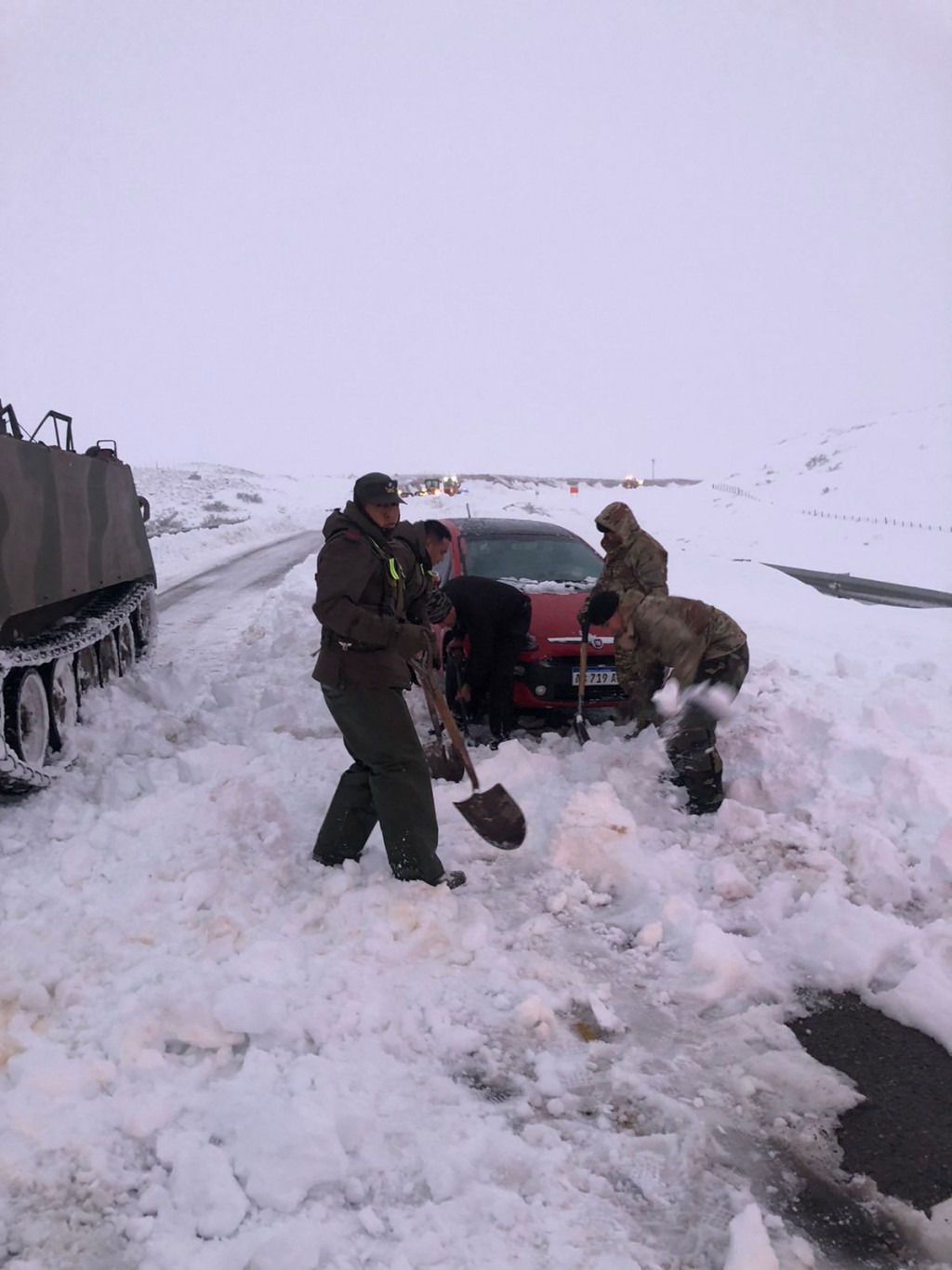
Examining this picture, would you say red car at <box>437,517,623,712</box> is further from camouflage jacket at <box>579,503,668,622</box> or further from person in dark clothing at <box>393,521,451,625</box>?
person in dark clothing at <box>393,521,451,625</box>

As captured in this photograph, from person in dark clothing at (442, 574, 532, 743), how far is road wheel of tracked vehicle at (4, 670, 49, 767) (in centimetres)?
279

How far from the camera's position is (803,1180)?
2.55m

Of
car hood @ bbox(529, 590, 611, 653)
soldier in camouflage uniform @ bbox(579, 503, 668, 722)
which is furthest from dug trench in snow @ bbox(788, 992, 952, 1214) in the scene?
car hood @ bbox(529, 590, 611, 653)

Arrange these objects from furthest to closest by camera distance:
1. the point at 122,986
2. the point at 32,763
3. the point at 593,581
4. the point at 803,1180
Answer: the point at 593,581 → the point at 32,763 → the point at 122,986 → the point at 803,1180

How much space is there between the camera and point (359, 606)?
3.86m

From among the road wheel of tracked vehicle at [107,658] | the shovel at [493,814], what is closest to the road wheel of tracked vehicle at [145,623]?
the road wheel of tracked vehicle at [107,658]

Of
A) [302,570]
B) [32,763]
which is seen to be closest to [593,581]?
[32,763]

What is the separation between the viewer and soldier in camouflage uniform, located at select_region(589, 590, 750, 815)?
16.2 ft

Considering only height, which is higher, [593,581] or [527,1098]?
[593,581]

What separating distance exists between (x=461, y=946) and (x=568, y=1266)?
1.48 metres

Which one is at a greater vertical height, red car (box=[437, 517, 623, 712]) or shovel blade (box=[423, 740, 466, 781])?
red car (box=[437, 517, 623, 712])

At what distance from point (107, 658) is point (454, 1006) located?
231 inches

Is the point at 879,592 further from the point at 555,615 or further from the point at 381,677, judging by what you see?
the point at 381,677

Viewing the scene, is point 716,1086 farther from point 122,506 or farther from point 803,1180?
point 122,506
